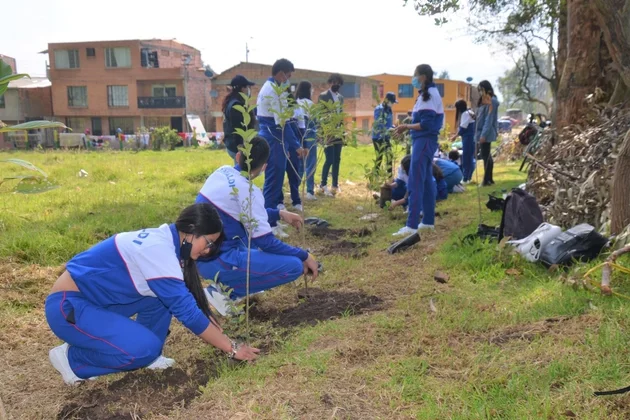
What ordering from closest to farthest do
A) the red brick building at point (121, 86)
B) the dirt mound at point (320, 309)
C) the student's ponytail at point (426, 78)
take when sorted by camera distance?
the dirt mound at point (320, 309) < the student's ponytail at point (426, 78) < the red brick building at point (121, 86)

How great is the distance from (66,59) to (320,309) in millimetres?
42129

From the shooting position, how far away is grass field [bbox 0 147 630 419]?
236 centimetres

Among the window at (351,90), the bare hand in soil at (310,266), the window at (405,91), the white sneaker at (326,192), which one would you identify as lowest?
the white sneaker at (326,192)

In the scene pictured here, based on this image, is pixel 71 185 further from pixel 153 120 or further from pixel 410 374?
pixel 153 120

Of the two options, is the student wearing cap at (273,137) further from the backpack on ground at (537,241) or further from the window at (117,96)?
the window at (117,96)

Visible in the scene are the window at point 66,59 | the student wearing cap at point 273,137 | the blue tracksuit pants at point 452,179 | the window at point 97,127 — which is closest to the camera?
the student wearing cap at point 273,137

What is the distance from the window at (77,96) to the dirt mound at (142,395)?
4126 centimetres

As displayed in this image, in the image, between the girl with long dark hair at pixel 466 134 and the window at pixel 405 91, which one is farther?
the window at pixel 405 91

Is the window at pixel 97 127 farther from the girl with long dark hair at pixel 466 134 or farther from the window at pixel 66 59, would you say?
the girl with long dark hair at pixel 466 134

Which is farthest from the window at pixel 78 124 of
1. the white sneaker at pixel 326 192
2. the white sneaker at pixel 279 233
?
the white sneaker at pixel 279 233

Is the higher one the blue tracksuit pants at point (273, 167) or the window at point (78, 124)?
the window at point (78, 124)

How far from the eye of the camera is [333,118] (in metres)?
4.41

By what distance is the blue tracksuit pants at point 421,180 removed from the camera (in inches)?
224

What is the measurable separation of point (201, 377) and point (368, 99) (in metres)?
38.9
